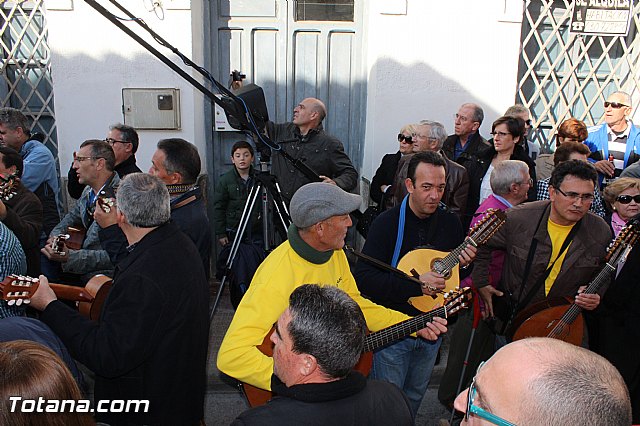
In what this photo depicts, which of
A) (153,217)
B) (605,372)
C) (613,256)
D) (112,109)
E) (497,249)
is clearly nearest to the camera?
(605,372)

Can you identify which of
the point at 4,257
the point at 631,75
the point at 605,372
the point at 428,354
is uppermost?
the point at 631,75

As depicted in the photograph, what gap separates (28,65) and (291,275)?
4.94 m

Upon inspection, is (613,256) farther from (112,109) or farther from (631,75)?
(112,109)

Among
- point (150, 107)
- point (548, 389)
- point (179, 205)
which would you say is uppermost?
point (150, 107)

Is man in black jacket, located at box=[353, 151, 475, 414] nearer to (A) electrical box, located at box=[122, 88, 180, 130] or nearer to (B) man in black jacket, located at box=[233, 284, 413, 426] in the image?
(B) man in black jacket, located at box=[233, 284, 413, 426]

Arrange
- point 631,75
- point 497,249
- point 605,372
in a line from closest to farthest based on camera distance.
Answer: point 605,372
point 497,249
point 631,75

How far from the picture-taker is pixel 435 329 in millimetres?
2734

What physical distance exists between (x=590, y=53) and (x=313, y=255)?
517 cm

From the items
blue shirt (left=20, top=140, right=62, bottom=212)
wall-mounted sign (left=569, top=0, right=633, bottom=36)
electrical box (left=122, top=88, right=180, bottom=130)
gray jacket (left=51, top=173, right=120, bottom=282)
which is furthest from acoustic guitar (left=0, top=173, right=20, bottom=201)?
wall-mounted sign (left=569, top=0, right=633, bottom=36)

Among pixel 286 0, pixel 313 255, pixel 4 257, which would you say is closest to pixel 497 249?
pixel 313 255

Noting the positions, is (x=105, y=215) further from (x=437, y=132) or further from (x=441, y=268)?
(x=437, y=132)

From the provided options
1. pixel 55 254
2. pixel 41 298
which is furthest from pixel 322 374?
pixel 55 254

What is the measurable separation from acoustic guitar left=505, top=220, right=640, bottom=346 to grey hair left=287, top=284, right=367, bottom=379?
1794mm

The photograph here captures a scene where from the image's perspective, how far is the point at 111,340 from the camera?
2.25 m
